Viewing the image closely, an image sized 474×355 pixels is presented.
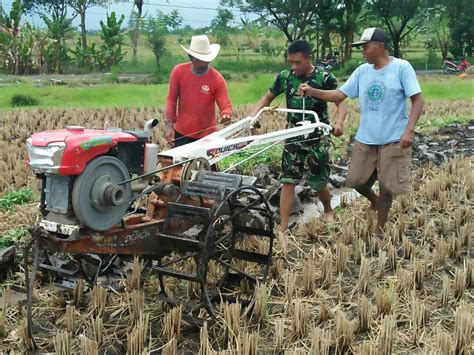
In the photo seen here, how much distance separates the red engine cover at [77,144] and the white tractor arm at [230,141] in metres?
0.63

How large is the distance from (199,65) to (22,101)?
35.6 feet

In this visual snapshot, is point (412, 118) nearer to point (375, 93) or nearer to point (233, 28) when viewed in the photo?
point (375, 93)

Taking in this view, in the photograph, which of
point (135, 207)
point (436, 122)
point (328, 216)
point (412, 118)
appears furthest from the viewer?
point (436, 122)

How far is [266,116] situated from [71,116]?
11.8 ft

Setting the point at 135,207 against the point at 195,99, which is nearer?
the point at 135,207

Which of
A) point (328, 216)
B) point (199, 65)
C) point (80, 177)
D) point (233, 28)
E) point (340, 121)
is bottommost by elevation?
point (328, 216)

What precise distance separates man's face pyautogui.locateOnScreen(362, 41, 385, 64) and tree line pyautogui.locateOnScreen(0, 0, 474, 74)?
21649mm

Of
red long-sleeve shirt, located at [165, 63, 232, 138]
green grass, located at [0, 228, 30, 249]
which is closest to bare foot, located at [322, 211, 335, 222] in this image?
red long-sleeve shirt, located at [165, 63, 232, 138]

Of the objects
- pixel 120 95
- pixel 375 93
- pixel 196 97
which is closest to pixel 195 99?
pixel 196 97

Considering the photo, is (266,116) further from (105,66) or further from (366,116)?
(105,66)

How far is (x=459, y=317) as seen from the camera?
329cm

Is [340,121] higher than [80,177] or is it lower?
higher

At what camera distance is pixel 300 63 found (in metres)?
5.08

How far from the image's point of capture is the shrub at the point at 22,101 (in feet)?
48.6
